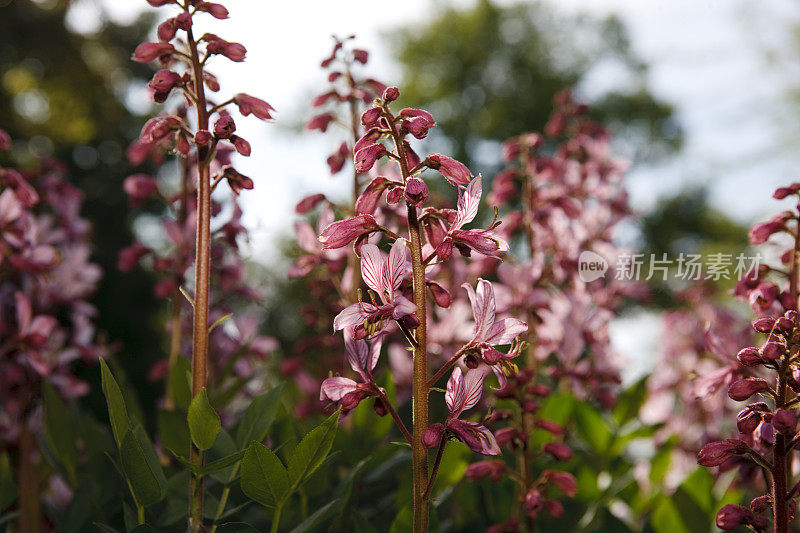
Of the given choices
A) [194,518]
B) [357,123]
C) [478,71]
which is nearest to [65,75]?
[357,123]

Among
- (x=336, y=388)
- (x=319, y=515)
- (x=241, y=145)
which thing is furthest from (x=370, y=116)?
(x=319, y=515)

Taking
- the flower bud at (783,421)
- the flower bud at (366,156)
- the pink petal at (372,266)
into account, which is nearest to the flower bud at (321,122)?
the flower bud at (366,156)

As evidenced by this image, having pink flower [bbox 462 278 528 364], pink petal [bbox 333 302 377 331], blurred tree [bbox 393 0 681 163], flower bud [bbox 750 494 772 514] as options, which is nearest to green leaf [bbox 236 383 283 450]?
pink petal [bbox 333 302 377 331]

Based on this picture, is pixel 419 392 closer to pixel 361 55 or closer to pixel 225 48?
pixel 225 48

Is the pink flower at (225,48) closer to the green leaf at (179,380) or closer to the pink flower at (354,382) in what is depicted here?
the pink flower at (354,382)

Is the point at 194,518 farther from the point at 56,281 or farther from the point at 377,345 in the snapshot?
the point at 56,281

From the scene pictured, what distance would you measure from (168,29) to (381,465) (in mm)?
1153

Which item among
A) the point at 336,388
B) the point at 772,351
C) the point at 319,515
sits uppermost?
the point at 772,351

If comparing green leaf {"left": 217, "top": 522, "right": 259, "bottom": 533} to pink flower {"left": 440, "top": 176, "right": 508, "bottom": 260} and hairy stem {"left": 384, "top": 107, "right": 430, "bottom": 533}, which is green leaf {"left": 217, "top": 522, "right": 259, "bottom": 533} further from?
pink flower {"left": 440, "top": 176, "right": 508, "bottom": 260}

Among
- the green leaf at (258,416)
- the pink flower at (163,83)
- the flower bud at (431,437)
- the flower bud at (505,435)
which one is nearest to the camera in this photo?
the flower bud at (431,437)

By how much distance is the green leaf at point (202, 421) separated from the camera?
3.81ft

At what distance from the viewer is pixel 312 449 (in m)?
1.19

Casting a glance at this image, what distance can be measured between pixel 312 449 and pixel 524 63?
65.0 ft

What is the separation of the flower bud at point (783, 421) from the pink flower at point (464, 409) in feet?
1.57
